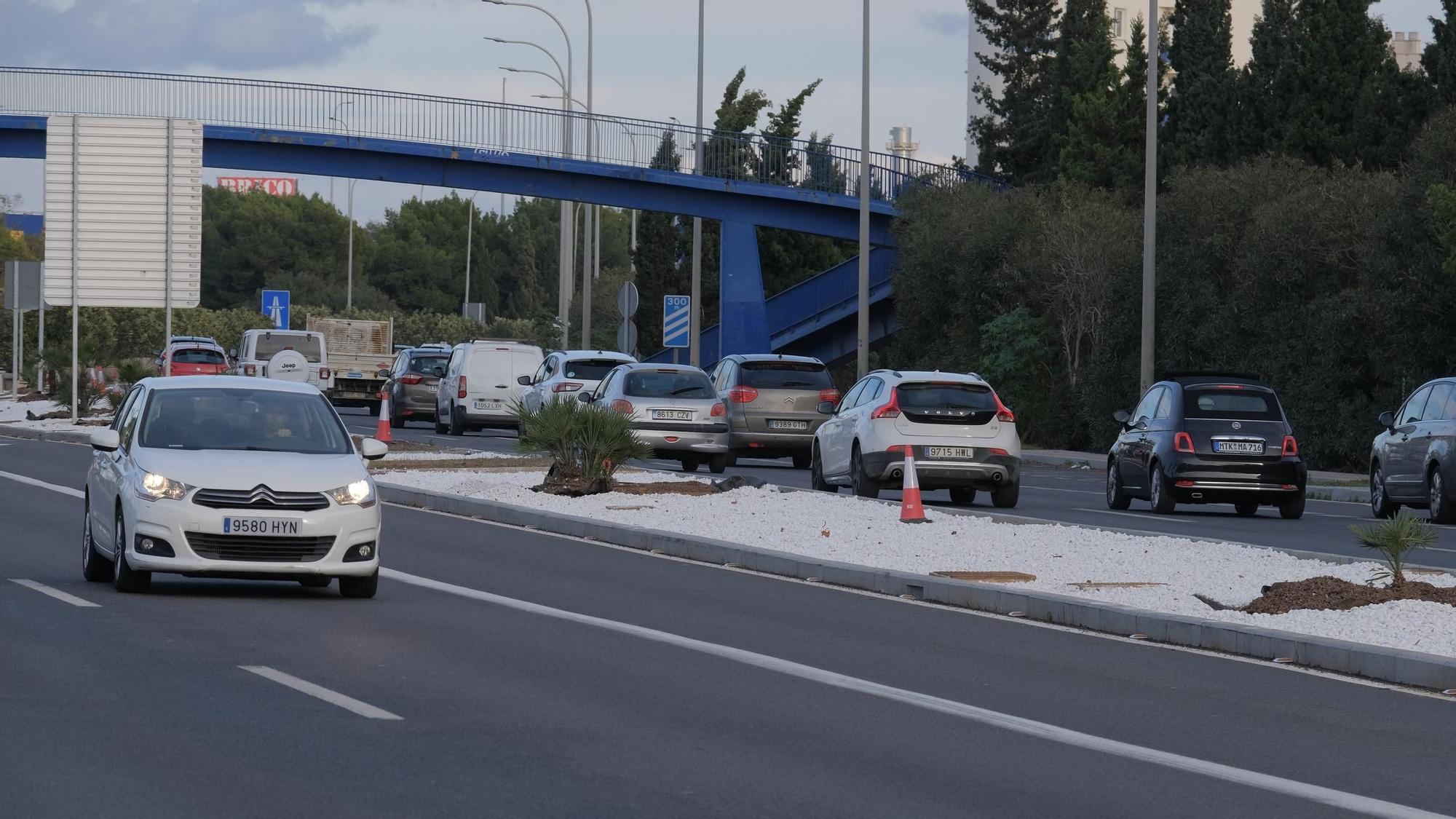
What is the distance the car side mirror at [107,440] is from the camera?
566 inches

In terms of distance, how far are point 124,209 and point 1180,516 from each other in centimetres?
2469

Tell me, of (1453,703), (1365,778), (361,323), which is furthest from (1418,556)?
(361,323)

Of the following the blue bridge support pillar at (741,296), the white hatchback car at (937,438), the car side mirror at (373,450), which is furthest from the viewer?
the blue bridge support pillar at (741,296)

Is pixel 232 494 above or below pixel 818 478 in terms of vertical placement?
above

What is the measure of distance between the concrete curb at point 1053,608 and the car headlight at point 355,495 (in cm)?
390

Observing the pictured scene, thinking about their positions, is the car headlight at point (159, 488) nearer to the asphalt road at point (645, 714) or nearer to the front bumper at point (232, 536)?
the front bumper at point (232, 536)

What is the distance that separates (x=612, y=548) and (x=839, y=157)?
38000 millimetres

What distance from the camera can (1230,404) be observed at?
2536 cm

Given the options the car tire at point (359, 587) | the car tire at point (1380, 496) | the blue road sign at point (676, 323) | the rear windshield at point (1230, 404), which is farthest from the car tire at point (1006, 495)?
the blue road sign at point (676, 323)

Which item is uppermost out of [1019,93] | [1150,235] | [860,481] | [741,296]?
[1019,93]

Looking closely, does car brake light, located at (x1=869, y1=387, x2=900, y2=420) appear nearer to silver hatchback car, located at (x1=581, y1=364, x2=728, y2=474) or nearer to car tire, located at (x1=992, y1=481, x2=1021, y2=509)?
car tire, located at (x1=992, y1=481, x2=1021, y2=509)

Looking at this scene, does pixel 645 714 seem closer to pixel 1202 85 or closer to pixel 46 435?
pixel 46 435

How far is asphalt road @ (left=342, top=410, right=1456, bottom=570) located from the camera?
67.7 feet

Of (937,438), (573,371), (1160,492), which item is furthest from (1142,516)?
(573,371)
